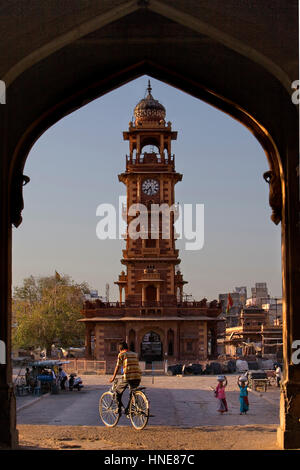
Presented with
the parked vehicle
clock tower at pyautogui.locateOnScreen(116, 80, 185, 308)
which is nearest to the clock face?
clock tower at pyautogui.locateOnScreen(116, 80, 185, 308)

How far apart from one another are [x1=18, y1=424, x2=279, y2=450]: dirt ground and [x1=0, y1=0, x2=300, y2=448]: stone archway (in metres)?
1.16

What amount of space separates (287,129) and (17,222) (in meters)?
4.30

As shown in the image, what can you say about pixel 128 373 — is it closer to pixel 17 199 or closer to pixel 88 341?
pixel 17 199

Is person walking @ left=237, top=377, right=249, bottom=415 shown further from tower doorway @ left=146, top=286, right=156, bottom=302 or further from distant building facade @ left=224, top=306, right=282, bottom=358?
distant building facade @ left=224, top=306, right=282, bottom=358

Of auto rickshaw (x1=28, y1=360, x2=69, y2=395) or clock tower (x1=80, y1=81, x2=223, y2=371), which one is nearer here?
auto rickshaw (x1=28, y1=360, x2=69, y2=395)

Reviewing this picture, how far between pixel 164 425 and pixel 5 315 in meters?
5.64

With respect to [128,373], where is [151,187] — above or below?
above

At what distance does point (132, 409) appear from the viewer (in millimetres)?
13156

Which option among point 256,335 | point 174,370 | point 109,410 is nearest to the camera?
point 109,410

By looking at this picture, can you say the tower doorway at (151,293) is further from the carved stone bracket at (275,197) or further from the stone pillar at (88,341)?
the carved stone bracket at (275,197)

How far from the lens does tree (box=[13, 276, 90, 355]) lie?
64.6 meters

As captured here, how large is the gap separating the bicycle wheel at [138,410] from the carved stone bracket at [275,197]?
159 inches

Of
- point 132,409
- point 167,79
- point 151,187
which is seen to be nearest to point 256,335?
point 151,187

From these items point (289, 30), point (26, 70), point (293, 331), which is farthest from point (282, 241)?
point (26, 70)
